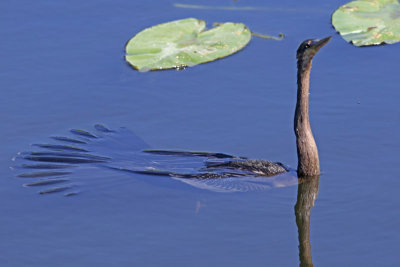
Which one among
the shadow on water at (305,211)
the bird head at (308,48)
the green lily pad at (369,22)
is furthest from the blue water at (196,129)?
the bird head at (308,48)

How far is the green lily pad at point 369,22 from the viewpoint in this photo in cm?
1115

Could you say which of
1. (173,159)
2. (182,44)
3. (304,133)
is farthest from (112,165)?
(182,44)

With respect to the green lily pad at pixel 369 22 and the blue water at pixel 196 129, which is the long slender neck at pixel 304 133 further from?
the green lily pad at pixel 369 22

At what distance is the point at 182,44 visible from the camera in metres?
11.3

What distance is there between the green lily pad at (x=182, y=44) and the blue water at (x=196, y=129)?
0.16 metres

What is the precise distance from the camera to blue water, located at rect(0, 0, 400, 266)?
7.68 m

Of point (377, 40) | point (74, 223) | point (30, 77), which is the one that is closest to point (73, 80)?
point (30, 77)

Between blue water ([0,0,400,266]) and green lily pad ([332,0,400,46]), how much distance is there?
20 cm

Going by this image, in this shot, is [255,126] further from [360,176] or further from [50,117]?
[50,117]

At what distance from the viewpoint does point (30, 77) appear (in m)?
11.0

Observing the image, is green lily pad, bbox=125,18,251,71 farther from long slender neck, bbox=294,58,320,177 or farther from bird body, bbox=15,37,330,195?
long slender neck, bbox=294,58,320,177

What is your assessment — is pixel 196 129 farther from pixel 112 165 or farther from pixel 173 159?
pixel 112 165

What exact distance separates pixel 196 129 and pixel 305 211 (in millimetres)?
1939

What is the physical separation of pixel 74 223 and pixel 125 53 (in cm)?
392
